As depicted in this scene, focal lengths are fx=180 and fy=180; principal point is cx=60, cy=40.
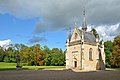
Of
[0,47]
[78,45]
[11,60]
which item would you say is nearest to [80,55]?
[78,45]

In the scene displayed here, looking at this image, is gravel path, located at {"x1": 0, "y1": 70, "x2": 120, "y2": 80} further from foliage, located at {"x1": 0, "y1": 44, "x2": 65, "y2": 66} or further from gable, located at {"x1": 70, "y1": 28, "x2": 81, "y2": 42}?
foliage, located at {"x1": 0, "y1": 44, "x2": 65, "y2": 66}

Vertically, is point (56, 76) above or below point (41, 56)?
below

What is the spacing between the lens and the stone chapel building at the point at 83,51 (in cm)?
4638

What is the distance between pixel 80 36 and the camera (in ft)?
156

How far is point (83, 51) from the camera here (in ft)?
150

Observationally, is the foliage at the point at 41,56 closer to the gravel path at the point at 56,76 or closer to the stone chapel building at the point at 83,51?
the stone chapel building at the point at 83,51

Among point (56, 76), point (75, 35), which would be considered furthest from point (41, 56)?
point (56, 76)

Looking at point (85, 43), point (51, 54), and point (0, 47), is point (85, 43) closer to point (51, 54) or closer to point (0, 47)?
point (51, 54)

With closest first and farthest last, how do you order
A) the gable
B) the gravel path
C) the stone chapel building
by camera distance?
the gravel path → the stone chapel building → the gable

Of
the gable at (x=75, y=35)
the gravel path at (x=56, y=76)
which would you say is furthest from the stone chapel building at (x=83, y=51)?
the gravel path at (x=56, y=76)

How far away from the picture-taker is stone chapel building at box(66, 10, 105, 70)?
46.4 m

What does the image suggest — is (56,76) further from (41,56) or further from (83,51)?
(41,56)

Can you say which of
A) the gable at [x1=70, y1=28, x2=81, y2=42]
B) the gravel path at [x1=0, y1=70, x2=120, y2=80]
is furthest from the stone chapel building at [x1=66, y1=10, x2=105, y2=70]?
the gravel path at [x1=0, y1=70, x2=120, y2=80]

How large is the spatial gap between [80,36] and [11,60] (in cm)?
6408
